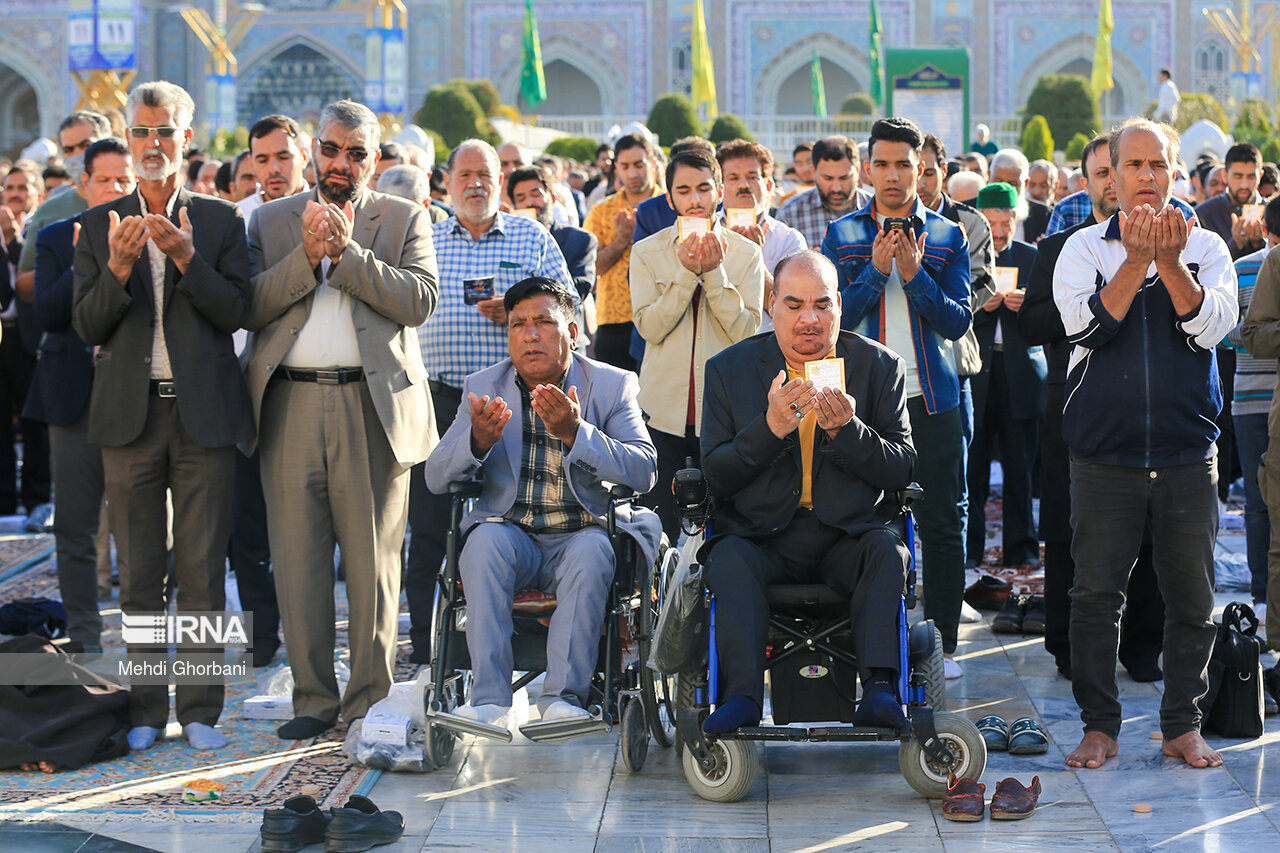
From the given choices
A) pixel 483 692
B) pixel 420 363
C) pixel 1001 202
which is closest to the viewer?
pixel 483 692

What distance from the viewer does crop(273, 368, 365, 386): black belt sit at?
4.47 m

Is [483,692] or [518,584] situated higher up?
[518,584]

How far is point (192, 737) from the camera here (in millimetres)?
4398

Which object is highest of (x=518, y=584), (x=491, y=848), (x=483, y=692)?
(x=518, y=584)

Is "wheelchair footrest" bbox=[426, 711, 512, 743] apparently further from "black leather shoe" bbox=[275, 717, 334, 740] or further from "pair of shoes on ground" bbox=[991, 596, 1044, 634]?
"pair of shoes on ground" bbox=[991, 596, 1044, 634]

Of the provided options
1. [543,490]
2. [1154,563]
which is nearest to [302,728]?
[543,490]

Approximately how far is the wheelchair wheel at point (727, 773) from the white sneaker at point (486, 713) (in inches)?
19.5

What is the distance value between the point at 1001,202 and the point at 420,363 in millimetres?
3136

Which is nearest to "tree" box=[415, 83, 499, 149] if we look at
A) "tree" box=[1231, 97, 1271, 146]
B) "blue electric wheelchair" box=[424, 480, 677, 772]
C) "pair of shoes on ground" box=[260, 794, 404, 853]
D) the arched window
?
"tree" box=[1231, 97, 1271, 146]

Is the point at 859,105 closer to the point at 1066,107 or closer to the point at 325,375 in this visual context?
the point at 1066,107

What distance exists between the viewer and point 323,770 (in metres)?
4.17

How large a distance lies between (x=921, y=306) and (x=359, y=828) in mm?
2379

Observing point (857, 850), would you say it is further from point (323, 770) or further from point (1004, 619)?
point (1004, 619)

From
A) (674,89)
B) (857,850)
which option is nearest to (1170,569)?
(857,850)
